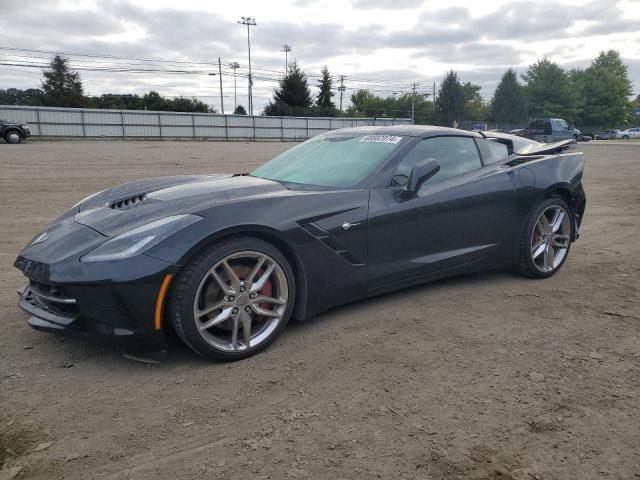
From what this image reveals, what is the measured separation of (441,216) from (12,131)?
2878 centimetres

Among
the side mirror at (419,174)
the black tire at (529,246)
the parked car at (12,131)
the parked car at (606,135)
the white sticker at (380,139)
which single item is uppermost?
the parked car at (12,131)

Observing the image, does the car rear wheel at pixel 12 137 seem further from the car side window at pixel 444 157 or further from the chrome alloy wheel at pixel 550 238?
the chrome alloy wheel at pixel 550 238

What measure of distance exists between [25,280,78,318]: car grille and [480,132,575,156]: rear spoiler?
3492mm

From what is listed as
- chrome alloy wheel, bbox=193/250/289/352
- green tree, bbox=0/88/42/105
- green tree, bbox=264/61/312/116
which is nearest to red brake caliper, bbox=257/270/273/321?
chrome alloy wheel, bbox=193/250/289/352

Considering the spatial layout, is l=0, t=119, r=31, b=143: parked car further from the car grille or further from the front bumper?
the front bumper

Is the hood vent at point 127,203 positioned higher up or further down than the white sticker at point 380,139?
further down

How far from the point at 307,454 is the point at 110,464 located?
2.58 ft

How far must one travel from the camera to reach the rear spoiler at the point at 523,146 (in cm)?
462

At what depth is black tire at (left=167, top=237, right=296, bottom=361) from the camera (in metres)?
2.76

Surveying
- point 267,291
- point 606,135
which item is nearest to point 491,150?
point 267,291

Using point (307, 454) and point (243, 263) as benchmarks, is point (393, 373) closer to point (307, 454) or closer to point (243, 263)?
point (307, 454)

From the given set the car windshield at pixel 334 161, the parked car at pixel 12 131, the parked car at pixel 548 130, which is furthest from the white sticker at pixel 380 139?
the parked car at pixel 548 130

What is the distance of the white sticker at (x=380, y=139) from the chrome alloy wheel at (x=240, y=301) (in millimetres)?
1473

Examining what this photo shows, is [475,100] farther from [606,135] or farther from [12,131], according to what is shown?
[12,131]
